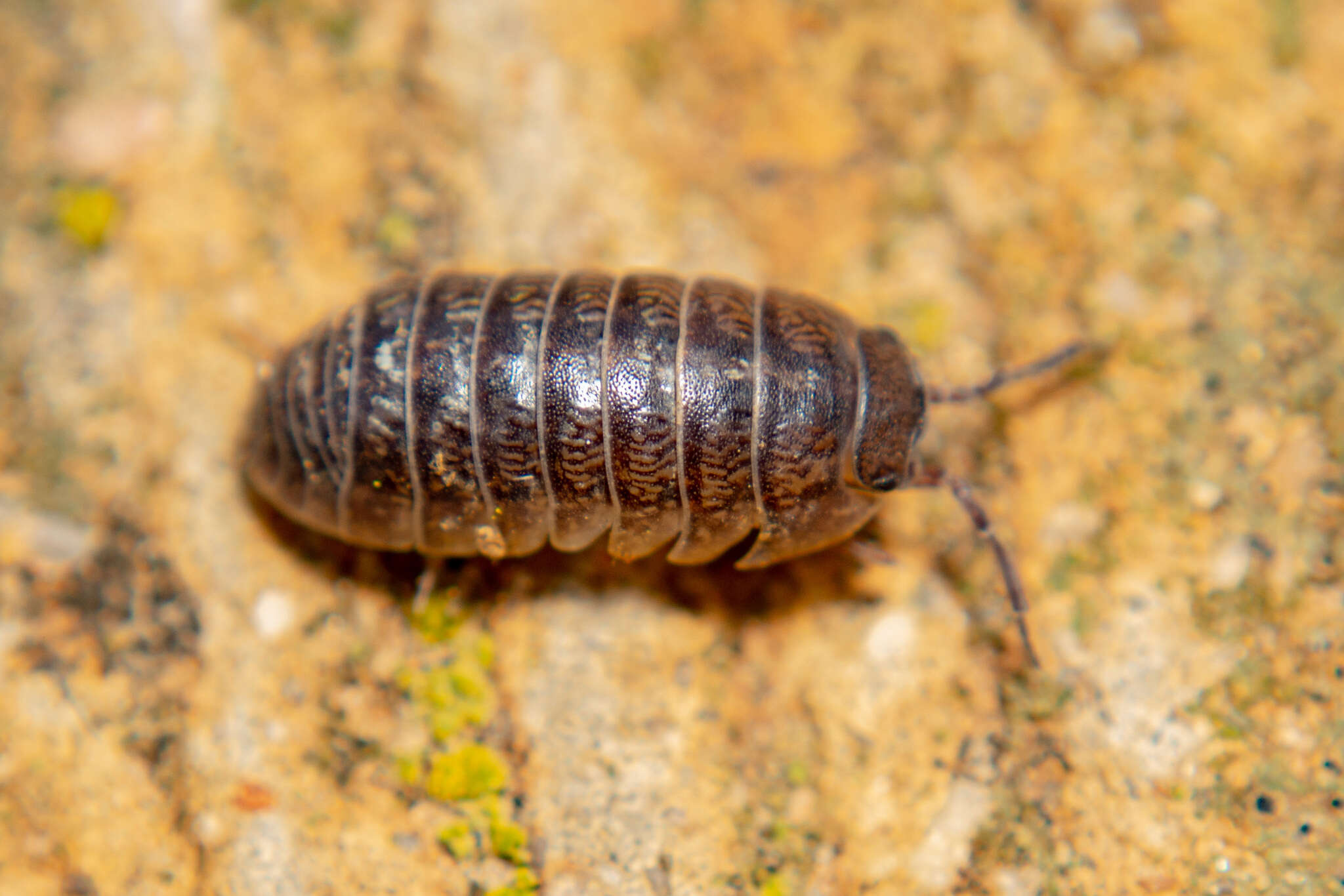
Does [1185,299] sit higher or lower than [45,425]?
higher

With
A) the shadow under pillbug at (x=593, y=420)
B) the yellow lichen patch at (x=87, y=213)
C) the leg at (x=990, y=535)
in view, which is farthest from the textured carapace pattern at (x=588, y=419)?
the yellow lichen patch at (x=87, y=213)

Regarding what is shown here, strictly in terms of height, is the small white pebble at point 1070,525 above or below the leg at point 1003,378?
below

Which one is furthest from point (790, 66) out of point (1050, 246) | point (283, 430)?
point (283, 430)

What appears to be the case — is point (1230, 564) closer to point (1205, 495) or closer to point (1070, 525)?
point (1205, 495)

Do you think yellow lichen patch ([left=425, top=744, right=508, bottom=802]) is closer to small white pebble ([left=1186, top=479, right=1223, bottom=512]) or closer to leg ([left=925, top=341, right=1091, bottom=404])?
leg ([left=925, top=341, right=1091, bottom=404])

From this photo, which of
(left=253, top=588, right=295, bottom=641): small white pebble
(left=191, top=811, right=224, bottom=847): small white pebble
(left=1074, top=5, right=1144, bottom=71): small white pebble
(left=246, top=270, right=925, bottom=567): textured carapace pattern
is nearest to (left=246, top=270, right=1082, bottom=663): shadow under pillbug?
(left=246, top=270, right=925, bottom=567): textured carapace pattern

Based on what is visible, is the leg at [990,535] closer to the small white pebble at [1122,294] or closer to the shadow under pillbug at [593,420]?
the shadow under pillbug at [593,420]

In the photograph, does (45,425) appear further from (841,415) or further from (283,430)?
(841,415)
